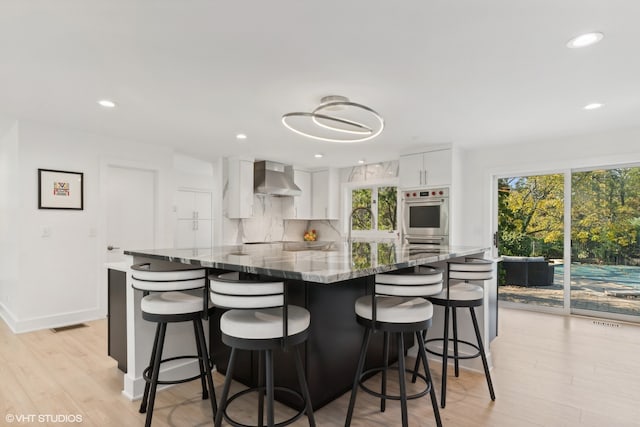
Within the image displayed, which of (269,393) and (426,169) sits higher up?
(426,169)

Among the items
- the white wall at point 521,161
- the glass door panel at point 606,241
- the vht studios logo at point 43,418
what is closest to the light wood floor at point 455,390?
the vht studios logo at point 43,418

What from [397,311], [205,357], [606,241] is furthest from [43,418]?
[606,241]

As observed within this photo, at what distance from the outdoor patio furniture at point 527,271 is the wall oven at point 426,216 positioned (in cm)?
99

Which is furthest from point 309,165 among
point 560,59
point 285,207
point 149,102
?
point 560,59

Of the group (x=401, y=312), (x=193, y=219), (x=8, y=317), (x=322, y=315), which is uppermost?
(x=193, y=219)

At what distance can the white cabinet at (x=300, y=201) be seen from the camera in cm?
628

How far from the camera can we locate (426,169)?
15.9ft

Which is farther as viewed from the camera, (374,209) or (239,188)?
(374,209)

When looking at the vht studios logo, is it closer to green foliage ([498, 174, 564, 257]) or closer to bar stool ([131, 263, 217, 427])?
bar stool ([131, 263, 217, 427])

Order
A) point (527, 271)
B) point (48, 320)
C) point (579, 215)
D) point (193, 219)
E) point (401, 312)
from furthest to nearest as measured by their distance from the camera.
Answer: point (193, 219), point (527, 271), point (579, 215), point (48, 320), point (401, 312)

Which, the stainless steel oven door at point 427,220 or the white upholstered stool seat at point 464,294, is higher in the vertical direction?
the stainless steel oven door at point 427,220

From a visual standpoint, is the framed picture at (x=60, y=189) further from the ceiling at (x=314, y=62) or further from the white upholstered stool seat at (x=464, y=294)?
the white upholstered stool seat at (x=464, y=294)

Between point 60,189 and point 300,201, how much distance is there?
357 centimetres

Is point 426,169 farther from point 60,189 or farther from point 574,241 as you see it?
point 60,189
